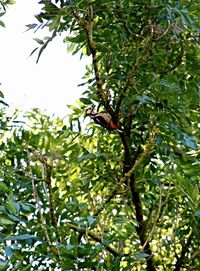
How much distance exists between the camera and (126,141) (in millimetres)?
1314

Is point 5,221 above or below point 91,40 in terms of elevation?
below

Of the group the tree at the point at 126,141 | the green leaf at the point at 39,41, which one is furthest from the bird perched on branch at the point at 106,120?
the green leaf at the point at 39,41

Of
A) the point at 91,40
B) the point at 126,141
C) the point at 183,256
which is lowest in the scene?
the point at 183,256

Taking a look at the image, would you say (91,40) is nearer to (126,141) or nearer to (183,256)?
(126,141)

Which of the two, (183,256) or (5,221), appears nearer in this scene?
(5,221)

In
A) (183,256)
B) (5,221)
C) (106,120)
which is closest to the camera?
(5,221)

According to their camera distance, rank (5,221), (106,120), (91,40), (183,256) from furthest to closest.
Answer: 1. (183,256)
2. (106,120)
3. (91,40)
4. (5,221)

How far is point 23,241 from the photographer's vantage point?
96cm

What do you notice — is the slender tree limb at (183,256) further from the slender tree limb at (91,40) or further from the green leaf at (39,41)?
the green leaf at (39,41)

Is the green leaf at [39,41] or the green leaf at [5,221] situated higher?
the green leaf at [39,41]

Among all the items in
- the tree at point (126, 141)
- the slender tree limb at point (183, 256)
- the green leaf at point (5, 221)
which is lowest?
the slender tree limb at point (183, 256)

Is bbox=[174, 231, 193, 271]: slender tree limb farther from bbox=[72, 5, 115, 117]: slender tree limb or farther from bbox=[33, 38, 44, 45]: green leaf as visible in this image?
bbox=[33, 38, 44, 45]: green leaf

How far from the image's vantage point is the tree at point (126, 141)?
111 centimetres

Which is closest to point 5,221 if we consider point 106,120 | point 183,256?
point 106,120
